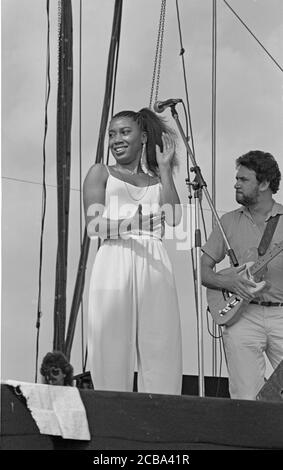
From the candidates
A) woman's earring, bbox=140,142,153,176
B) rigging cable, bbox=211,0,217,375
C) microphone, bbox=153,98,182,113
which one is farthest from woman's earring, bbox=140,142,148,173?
rigging cable, bbox=211,0,217,375

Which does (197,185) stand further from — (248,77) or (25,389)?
(25,389)

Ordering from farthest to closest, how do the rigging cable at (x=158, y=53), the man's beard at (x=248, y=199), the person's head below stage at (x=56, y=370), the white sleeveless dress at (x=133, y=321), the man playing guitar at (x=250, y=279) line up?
1. the rigging cable at (x=158, y=53)
2. the man's beard at (x=248, y=199)
3. the man playing guitar at (x=250, y=279)
4. the white sleeveless dress at (x=133, y=321)
5. the person's head below stage at (x=56, y=370)

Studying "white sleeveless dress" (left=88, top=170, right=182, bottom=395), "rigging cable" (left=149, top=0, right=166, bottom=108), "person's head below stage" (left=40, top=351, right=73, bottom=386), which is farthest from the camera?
"rigging cable" (left=149, top=0, right=166, bottom=108)

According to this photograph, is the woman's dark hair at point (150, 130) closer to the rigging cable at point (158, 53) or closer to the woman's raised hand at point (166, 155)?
the woman's raised hand at point (166, 155)

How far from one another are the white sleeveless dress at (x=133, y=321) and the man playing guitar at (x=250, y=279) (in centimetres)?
43

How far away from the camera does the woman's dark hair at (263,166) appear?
→ 4.29 meters

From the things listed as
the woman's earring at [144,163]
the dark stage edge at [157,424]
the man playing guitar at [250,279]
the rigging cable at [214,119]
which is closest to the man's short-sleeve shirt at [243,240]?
the man playing guitar at [250,279]

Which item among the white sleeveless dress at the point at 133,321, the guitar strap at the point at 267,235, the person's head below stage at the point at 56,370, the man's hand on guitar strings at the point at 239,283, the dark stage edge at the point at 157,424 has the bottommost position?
the dark stage edge at the point at 157,424

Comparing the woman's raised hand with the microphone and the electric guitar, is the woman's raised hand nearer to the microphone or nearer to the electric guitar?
the microphone

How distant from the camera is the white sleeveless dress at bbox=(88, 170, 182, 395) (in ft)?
11.7

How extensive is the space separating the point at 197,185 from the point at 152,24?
0.73 m

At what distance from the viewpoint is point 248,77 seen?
458 centimetres

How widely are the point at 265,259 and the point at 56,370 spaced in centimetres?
106

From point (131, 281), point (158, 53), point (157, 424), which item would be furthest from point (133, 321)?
point (158, 53)
